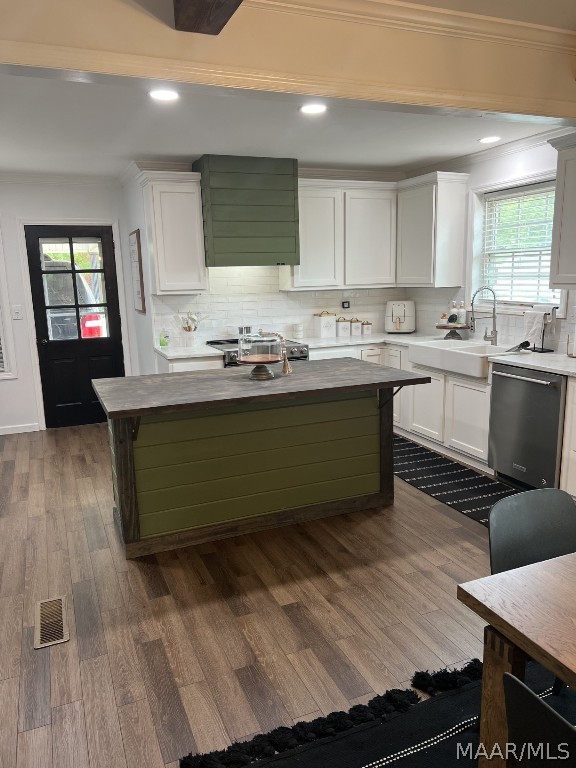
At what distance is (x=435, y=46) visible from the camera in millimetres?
2475

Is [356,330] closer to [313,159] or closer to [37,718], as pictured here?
[313,159]

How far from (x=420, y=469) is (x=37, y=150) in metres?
3.95

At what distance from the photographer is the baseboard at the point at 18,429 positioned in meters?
5.71

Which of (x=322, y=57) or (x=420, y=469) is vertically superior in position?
(x=322, y=57)

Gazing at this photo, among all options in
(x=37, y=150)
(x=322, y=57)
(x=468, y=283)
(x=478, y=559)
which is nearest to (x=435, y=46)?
(x=322, y=57)

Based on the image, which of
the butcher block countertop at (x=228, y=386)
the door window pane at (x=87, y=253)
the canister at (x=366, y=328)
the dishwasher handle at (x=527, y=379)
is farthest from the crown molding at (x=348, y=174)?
the dishwasher handle at (x=527, y=379)

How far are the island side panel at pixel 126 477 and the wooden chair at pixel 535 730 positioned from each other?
236 centimetres

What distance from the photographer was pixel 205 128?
381 cm

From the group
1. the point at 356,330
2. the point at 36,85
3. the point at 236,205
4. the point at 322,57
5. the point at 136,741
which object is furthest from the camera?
the point at 356,330

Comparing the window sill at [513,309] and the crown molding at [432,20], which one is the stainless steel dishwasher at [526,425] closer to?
the window sill at [513,309]

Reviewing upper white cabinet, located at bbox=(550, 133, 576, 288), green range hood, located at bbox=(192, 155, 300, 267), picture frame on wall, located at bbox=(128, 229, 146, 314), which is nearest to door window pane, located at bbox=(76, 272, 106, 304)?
picture frame on wall, located at bbox=(128, 229, 146, 314)

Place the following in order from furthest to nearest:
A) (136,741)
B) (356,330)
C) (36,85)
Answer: (356,330)
(36,85)
(136,741)

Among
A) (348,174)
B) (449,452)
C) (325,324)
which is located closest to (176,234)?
(325,324)

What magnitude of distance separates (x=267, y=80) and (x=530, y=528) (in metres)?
1.95
